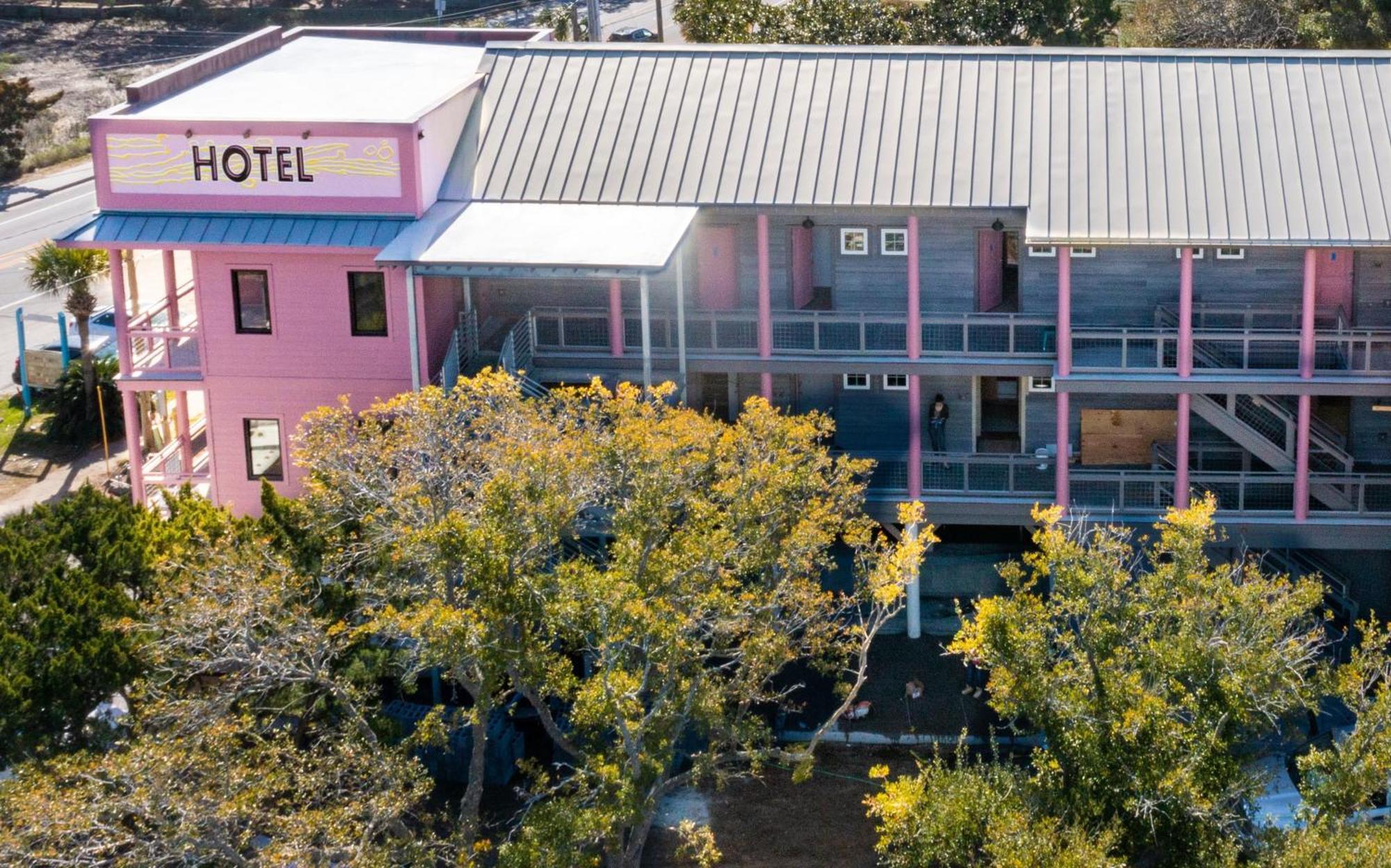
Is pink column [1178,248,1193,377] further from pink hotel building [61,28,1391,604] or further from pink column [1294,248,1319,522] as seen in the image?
pink column [1294,248,1319,522]

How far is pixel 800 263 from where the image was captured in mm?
42438

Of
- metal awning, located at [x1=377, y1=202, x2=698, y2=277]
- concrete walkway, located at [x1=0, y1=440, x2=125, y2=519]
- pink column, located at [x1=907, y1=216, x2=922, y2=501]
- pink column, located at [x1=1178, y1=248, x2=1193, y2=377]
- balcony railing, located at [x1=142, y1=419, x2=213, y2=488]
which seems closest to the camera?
metal awning, located at [x1=377, y1=202, x2=698, y2=277]

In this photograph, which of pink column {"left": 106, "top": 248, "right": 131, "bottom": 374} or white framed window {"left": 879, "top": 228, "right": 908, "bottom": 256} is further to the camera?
white framed window {"left": 879, "top": 228, "right": 908, "bottom": 256}

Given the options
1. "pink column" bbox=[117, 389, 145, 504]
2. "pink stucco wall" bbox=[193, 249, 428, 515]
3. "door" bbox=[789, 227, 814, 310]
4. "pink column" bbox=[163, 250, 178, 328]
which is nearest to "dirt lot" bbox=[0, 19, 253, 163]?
"pink column" bbox=[163, 250, 178, 328]

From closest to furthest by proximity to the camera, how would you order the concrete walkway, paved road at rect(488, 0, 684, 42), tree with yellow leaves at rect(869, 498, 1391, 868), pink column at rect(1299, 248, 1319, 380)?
tree with yellow leaves at rect(869, 498, 1391, 868) → pink column at rect(1299, 248, 1319, 380) → the concrete walkway → paved road at rect(488, 0, 684, 42)

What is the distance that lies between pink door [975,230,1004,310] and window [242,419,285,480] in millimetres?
15687

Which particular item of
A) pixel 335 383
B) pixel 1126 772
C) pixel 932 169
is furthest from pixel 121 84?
pixel 1126 772

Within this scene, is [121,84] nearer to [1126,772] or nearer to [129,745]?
[129,745]

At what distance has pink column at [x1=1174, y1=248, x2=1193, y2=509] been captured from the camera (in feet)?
126

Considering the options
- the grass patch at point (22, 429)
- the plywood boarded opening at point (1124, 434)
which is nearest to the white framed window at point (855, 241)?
the plywood boarded opening at point (1124, 434)

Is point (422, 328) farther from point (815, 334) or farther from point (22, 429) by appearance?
point (22, 429)

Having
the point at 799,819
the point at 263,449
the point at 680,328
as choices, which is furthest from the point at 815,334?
the point at 263,449

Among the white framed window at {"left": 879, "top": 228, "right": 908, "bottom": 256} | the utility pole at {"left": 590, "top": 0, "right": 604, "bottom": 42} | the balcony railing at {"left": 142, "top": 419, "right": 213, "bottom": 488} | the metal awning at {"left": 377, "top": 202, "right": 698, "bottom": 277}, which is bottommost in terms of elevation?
the balcony railing at {"left": 142, "top": 419, "right": 213, "bottom": 488}

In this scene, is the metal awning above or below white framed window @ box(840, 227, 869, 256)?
above
